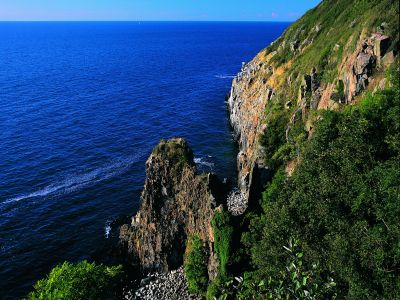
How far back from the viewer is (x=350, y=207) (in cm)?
3662

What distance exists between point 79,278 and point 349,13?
74.6 meters

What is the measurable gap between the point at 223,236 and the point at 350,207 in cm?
1919

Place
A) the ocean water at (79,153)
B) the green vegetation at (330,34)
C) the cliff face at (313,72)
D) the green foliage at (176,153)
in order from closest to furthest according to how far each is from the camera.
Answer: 1. the cliff face at (313,72)
2. the green vegetation at (330,34)
3. the green foliage at (176,153)
4. the ocean water at (79,153)

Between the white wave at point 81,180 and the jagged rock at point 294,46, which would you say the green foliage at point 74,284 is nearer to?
the white wave at point 81,180

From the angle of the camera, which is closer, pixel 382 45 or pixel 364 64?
pixel 382 45

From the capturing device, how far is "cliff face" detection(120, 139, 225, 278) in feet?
197

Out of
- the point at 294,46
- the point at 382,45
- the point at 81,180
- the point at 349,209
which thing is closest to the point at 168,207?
the point at 349,209

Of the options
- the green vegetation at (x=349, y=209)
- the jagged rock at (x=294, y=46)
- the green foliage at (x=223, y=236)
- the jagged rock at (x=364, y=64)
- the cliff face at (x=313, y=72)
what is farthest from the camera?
the jagged rock at (x=294, y=46)

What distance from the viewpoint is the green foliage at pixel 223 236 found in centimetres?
5078

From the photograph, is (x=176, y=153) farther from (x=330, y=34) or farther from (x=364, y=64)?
(x=330, y=34)

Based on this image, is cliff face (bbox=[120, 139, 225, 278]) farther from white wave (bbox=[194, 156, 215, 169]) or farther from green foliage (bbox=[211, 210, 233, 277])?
white wave (bbox=[194, 156, 215, 169])

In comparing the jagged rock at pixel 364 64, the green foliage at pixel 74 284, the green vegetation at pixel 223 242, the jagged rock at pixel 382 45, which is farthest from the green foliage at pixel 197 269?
the jagged rock at pixel 382 45

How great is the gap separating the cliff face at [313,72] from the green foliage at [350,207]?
12.7 meters

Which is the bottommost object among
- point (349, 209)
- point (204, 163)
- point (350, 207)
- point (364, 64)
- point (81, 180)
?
point (81, 180)
